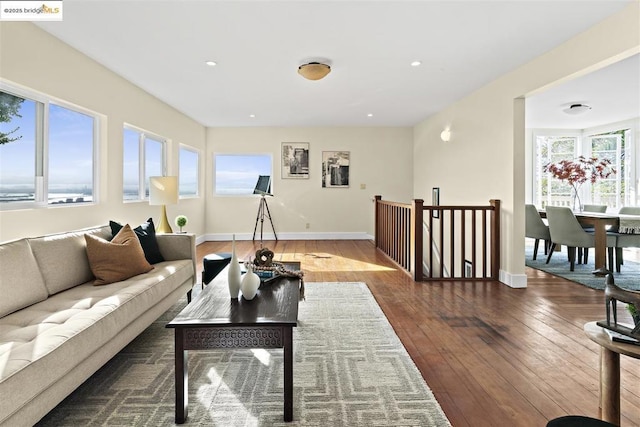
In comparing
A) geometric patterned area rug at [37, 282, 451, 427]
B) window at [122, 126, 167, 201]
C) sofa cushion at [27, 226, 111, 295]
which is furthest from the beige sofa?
window at [122, 126, 167, 201]

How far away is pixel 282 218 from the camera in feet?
25.1

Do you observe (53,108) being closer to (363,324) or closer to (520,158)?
(363,324)

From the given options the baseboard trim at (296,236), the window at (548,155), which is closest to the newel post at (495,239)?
the baseboard trim at (296,236)

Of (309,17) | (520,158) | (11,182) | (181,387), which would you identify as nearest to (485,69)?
(520,158)

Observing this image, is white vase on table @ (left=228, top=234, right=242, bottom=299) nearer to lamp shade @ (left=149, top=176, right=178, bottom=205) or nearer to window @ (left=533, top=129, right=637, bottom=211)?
lamp shade @ (left=149, top=176, right=178, bottom=205)

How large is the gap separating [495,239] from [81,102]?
4.81 meters

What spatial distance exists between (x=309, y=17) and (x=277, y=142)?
4852 mm

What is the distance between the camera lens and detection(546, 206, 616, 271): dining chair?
4629mm

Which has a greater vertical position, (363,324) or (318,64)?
(318,64)

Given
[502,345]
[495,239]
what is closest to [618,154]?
[495,239]

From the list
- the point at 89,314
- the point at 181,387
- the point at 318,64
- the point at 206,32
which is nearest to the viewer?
the point at 181,387

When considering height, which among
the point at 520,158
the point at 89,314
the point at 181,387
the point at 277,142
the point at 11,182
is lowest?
the point at 181,387

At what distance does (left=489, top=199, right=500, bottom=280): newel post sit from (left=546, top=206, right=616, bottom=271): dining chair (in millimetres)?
1241

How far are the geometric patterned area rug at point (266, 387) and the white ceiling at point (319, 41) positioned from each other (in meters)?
2.46
